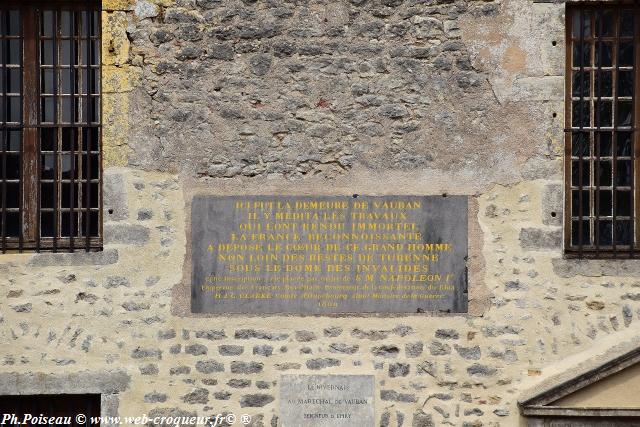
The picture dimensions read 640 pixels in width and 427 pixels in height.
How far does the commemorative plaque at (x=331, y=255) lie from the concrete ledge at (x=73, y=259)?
0.64 metres

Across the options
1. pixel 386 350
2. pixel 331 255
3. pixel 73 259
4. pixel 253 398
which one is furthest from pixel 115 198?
pixel 386 350

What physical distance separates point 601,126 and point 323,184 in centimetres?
218

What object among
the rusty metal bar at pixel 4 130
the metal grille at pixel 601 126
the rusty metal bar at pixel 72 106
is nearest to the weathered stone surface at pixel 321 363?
the metal grille at pixel 601 126

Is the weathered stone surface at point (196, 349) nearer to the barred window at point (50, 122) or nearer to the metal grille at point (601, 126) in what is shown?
the barred window at point (50, 122)

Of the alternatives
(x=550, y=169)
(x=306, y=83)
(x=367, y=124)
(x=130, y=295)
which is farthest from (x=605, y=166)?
(x=130, y=295)

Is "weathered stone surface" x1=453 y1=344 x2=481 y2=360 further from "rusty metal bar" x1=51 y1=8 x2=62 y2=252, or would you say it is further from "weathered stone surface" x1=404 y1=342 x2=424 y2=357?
"rusty metal bar" x1=51 y1=8 x2=62 y2=252

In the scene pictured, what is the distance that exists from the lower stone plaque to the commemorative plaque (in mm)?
525

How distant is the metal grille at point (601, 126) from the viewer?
7809 millimetres

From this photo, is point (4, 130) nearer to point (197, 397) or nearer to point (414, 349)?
point (197, 397)

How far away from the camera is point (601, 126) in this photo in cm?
783

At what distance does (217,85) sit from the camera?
→ 7770 millimetres

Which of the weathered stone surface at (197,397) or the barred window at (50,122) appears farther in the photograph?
the barred window at (50,122)

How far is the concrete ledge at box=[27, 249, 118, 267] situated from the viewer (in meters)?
7.70

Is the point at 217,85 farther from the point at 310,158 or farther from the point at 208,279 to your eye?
the point at 208,279
